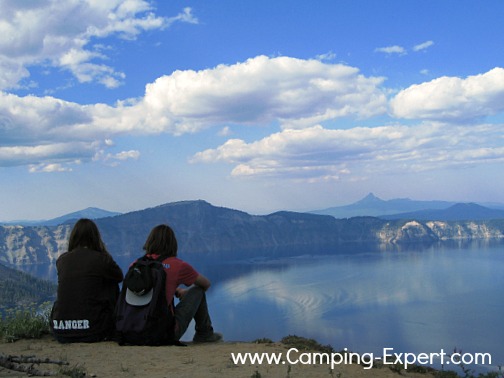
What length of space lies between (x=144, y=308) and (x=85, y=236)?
5.79 ft

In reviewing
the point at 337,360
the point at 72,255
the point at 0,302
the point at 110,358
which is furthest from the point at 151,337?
the point at 0,302

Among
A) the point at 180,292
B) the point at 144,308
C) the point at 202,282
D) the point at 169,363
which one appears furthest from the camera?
the point at 180,292

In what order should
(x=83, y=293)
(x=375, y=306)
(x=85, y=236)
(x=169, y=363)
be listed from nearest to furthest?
(x=169, y=363), (x=83, y=293), (x=85, y=236), (x=375, y=306)

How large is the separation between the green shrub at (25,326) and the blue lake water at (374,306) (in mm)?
53692

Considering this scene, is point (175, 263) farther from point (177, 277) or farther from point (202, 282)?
point (202, 282)

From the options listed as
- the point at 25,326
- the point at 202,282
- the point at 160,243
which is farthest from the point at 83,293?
the point at 25,326

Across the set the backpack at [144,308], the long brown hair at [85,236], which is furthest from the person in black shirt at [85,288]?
the backpack at [144,308]

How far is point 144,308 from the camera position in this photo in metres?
8.02

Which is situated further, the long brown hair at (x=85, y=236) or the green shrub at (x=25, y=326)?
the green shrub at (x=25, y=326)

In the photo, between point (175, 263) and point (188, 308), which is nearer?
point (175, 263)

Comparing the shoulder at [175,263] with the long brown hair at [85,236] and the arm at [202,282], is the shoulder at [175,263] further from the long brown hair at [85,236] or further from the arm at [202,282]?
the long brown hair at [85,236]

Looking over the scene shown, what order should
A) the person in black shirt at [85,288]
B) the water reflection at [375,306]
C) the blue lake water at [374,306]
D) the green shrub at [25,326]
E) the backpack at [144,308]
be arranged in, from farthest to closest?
the water reflection at [375,306]
the blue lake water at [374,306]
the green shrub at [25,326]
the person in black shirt at [85,288]
the backpack at [144,308]

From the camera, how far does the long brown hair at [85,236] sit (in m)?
8.44

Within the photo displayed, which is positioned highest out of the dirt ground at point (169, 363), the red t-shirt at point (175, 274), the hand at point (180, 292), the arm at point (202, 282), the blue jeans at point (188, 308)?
the red t-shirt at point (175, 274)
